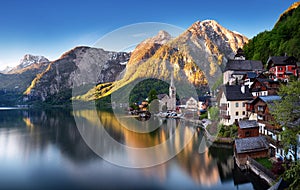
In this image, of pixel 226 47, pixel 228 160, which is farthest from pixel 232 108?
pixel 226 47

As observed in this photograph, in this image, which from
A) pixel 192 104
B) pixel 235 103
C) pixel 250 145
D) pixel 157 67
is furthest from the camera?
pixel 157 67

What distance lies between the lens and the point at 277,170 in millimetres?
13148

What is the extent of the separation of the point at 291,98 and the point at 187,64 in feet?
351

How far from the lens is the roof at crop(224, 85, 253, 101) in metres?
25.8

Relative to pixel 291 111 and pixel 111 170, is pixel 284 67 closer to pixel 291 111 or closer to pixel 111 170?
pixel 291 111

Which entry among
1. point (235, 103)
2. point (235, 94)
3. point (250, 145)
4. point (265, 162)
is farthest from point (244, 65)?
point (265, 162)

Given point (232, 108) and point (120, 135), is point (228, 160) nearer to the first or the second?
point (232, 108)

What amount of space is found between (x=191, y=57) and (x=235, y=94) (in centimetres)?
10305

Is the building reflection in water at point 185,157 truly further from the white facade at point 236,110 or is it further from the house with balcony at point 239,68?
the house with balcony at point 239,68

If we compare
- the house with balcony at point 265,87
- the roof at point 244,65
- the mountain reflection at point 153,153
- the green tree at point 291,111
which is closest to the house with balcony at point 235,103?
the house with balcony at point 265,87

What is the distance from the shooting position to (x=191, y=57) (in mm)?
126062

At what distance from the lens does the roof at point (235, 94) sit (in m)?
25.8

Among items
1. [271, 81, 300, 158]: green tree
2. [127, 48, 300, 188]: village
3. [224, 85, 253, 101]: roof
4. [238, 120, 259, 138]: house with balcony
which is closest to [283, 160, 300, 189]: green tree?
[271, 81, 300, 158]: green tree

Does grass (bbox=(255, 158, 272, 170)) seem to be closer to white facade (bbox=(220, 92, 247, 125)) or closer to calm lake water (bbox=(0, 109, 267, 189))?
calm lake water (bbox=(0, 109, 267, 189))
